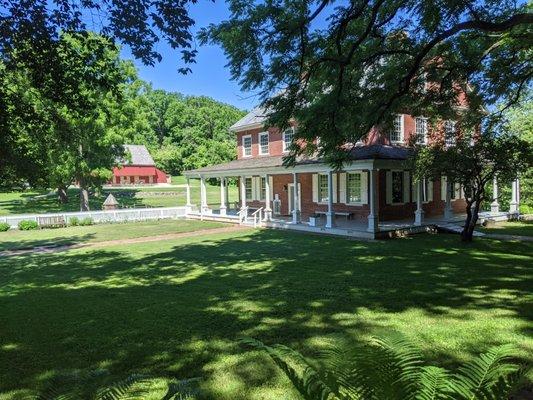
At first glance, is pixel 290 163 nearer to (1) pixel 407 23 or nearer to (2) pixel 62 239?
(1) pixel 407 23

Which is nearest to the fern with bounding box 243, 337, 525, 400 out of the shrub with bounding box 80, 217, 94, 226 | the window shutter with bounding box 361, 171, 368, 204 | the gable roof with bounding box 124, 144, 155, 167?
the window shutter with bounding box 361, 171, 368, 204

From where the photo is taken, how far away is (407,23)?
1103cm

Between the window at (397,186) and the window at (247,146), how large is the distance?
1060 cm

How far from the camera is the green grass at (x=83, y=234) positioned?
19094 millimetres

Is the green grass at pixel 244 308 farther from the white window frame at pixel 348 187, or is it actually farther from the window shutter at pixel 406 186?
the window shutter at pixel 406 186

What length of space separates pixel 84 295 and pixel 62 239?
12.4 m

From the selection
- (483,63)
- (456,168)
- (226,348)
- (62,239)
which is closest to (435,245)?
(456,168)

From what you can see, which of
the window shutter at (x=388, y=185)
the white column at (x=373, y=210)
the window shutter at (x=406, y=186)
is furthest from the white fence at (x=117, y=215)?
the white column at (x=373, y=210)

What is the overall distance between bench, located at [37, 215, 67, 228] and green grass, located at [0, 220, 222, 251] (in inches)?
46.1

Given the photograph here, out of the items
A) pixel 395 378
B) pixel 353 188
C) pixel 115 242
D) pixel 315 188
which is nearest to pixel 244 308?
pixel 395 378

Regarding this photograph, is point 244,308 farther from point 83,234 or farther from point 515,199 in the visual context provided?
point 515,199

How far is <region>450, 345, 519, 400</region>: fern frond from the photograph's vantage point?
6.91 feet

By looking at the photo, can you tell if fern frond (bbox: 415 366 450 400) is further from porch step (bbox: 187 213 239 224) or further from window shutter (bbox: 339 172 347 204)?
porch step (bbox: 187 213 239 224)

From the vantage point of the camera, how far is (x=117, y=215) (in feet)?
93.5
